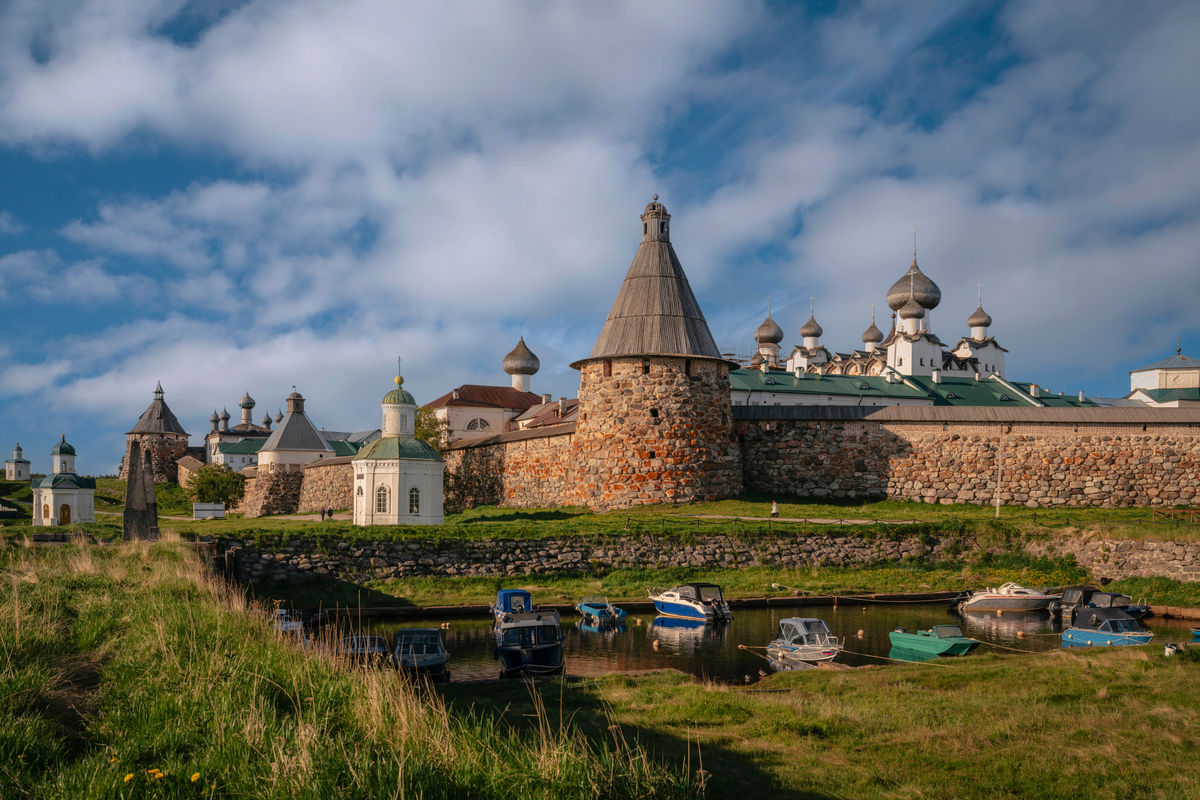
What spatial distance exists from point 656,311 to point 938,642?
18.0m

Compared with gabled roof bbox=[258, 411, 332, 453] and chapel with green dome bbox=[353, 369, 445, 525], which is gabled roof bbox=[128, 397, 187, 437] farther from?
chapel with green dome bbox=[353, 369, 445, 525]

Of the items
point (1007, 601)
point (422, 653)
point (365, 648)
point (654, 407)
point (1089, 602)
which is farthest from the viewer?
point (654, 407)

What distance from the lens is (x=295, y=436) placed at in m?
52.6

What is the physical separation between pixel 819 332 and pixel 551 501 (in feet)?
197

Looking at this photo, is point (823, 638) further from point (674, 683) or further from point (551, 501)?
point (551, 501)

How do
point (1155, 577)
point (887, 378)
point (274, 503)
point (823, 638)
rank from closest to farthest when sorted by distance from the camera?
point (823, 638), point (1155, 577), point (274, 503), point (887, 378)

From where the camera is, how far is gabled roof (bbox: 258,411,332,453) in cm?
5206

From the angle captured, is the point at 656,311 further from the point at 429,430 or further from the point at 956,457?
the point at 429,430

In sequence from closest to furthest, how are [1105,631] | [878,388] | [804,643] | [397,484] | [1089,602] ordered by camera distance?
[804,643] < [1105,631] < [1089,602] < [397,484] < [878,388]

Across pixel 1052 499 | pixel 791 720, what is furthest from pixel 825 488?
pixel 791 720

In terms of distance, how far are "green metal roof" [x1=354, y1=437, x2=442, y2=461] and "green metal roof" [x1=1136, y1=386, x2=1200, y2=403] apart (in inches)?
2364

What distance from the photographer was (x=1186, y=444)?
95.0ft

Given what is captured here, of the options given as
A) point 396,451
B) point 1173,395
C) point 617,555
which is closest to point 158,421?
point 396,451

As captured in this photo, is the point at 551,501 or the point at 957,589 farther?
the point at 551,501
